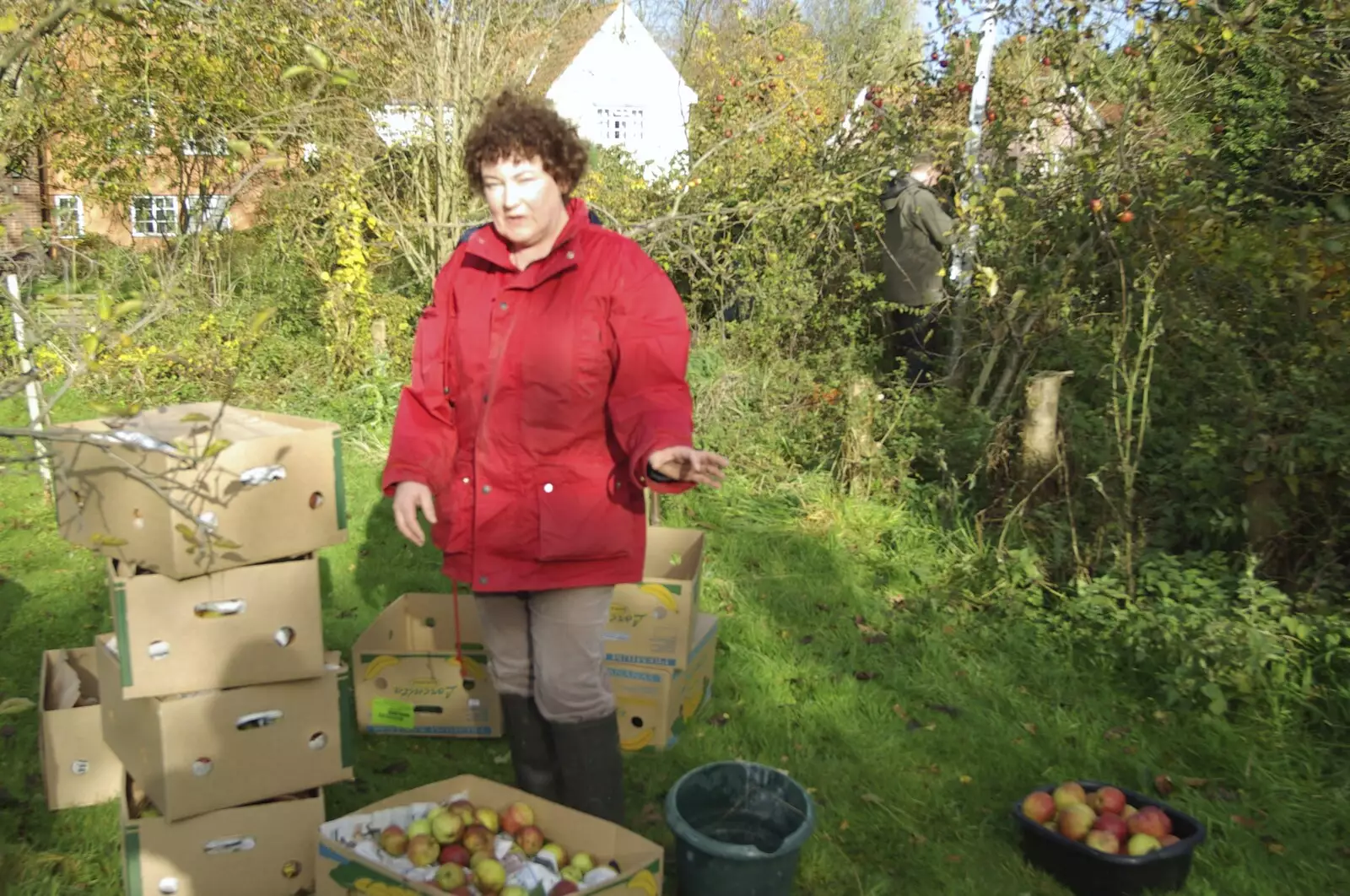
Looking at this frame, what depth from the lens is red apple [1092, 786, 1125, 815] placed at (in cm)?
297

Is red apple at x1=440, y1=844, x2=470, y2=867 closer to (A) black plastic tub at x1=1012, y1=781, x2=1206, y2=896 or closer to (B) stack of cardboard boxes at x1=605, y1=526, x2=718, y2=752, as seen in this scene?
(B) stack of cardboard boxes at x1=605, y1=526, x2=718, y2=752

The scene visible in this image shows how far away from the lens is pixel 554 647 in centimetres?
262

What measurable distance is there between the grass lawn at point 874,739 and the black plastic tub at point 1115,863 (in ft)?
0.21

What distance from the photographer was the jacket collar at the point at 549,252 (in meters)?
2.52

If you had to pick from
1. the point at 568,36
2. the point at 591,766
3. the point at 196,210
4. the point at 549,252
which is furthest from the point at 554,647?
the point at 196,210

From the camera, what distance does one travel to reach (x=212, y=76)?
8.58 metres

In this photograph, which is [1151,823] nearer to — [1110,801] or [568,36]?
[1110,801]

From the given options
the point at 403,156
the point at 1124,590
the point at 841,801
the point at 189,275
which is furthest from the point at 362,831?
the point at 189,275

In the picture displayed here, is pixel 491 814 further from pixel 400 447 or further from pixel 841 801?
pixel 841 801

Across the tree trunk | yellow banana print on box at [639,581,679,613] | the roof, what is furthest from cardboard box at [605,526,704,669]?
the roof

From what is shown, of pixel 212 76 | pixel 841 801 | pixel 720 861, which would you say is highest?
Answer: pixel 212 76

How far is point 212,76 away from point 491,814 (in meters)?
7.83

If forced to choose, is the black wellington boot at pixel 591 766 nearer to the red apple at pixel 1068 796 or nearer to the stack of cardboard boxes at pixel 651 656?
the stack of cardboard boxes at pixel 651 656

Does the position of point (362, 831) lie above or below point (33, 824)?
above
